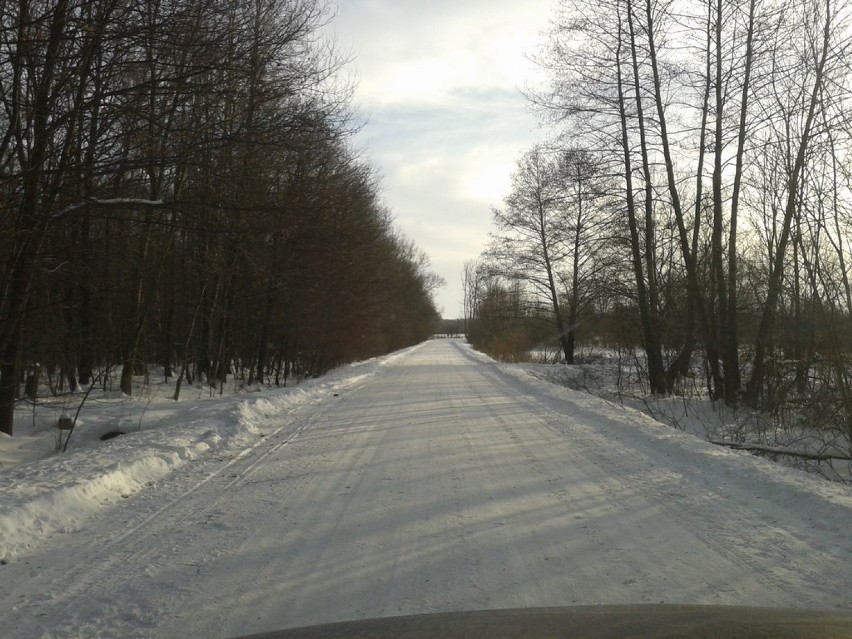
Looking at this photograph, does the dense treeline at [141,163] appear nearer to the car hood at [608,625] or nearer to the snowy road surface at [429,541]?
the snowy road surface at [429,541]

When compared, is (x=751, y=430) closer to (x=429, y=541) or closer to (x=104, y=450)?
(x=429, y=541)

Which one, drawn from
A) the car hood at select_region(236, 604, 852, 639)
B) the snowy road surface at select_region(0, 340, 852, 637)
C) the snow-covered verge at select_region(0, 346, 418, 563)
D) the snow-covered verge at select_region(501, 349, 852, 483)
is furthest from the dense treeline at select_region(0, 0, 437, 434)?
the snow-covered verge at select_region(501, 349, 852, 483)

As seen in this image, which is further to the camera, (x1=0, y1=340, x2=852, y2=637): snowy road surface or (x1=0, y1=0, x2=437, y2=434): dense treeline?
(x1=0, y1=0, x2=437, y2=434): dense treeline

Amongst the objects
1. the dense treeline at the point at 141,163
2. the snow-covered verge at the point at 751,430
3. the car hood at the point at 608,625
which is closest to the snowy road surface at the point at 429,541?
the car hood at the point at 608,625

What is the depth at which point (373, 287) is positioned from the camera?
32.6 metres

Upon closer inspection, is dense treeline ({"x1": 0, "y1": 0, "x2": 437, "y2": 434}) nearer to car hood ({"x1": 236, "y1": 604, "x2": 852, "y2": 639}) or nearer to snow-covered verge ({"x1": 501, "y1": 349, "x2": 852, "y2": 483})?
car hood ({"x1": 236, "y1": 604, "x2": 852, "y2": 639})

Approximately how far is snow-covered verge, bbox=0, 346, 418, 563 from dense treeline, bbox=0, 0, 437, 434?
3.77ft

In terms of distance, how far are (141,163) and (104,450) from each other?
406 cm

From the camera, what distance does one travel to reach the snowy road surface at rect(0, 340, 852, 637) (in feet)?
14.2

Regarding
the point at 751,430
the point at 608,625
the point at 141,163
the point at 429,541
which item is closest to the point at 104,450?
the point at 141,163

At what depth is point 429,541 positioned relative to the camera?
5.65 m

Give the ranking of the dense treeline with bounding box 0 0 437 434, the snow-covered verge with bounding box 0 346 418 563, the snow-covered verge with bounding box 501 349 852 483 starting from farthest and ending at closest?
the snow-covered verge with bounding box 501 349 852 483 → the dense treeline with bounding box 0 0 437 434 → the snow-covered verge with bounding box 0 346 418 563

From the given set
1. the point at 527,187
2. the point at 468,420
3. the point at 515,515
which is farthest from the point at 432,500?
the point at 527,187

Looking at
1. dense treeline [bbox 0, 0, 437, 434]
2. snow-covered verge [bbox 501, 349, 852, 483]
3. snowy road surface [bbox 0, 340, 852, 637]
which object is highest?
dense treeline [bbox 0, 0, 437, 434]
